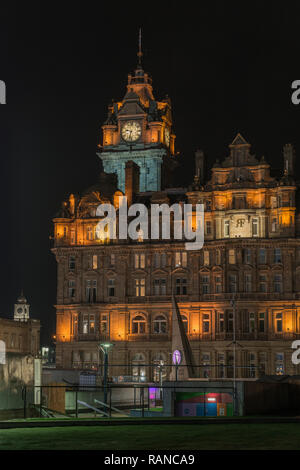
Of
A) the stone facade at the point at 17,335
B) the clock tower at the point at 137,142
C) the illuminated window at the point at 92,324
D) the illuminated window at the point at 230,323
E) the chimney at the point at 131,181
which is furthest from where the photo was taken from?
the clock tower at the point at 137,142

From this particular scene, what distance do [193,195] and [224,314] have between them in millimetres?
15157

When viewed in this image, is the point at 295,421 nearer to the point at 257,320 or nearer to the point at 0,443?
the point at 0,443

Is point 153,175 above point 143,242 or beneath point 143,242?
above

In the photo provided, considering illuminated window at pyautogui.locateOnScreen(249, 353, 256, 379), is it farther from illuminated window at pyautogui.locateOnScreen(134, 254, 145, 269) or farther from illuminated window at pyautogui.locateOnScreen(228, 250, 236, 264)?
illuminated window at pyautogui.locateOnScreen(134, 254, 145, 269)

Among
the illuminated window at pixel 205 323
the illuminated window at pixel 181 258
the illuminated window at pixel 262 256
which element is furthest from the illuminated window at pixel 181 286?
the illuminated window at pixel 262 256

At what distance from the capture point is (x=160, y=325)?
10375 cm

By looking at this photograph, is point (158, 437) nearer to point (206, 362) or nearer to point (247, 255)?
point (206, 362)

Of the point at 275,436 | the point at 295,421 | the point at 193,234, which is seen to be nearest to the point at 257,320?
the point at 193,234

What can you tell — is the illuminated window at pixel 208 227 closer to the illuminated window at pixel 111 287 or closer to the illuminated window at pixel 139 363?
the illuminated window at pixel 111 287

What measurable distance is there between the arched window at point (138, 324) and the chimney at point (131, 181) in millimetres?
14795

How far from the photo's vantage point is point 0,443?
30969 mm

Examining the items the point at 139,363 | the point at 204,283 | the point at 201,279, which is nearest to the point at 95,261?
the point at 201,279

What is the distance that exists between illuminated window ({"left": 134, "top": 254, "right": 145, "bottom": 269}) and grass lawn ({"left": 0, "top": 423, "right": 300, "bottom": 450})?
223 feet

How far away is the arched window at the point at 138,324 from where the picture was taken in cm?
10438
